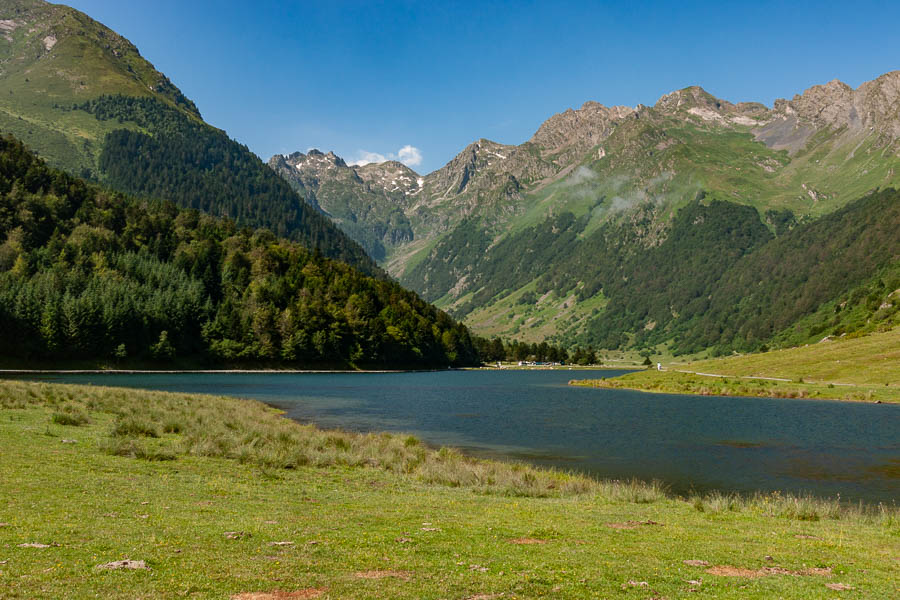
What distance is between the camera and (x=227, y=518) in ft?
55.4

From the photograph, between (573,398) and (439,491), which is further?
(573,398)

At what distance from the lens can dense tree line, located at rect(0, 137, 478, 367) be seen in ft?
419

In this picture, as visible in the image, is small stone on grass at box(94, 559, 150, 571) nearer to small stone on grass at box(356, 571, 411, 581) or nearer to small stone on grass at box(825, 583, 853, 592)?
small stone on grass at box(356, 571, 411, 581)

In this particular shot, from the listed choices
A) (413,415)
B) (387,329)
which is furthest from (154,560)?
(387,329)

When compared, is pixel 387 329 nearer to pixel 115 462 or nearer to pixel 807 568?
pixel 115 462

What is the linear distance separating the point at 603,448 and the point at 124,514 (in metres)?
36.8

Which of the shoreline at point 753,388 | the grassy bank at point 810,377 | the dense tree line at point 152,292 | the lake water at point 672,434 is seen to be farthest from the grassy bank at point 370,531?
the dense tree line at point 152,292

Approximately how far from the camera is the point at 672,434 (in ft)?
174

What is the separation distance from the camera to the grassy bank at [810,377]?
84.4 metres

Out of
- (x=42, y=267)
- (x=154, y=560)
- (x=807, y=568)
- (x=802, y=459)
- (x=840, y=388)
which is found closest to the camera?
(x=154, y=560)

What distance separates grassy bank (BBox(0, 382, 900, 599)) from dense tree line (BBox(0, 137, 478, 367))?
372 feet

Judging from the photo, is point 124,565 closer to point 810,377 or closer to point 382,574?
point 382,574

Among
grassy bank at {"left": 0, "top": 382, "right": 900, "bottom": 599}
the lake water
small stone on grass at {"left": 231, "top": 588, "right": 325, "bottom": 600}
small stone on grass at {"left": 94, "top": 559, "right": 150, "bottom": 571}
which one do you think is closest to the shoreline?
the lake water

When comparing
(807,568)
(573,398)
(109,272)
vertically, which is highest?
(109,272)
